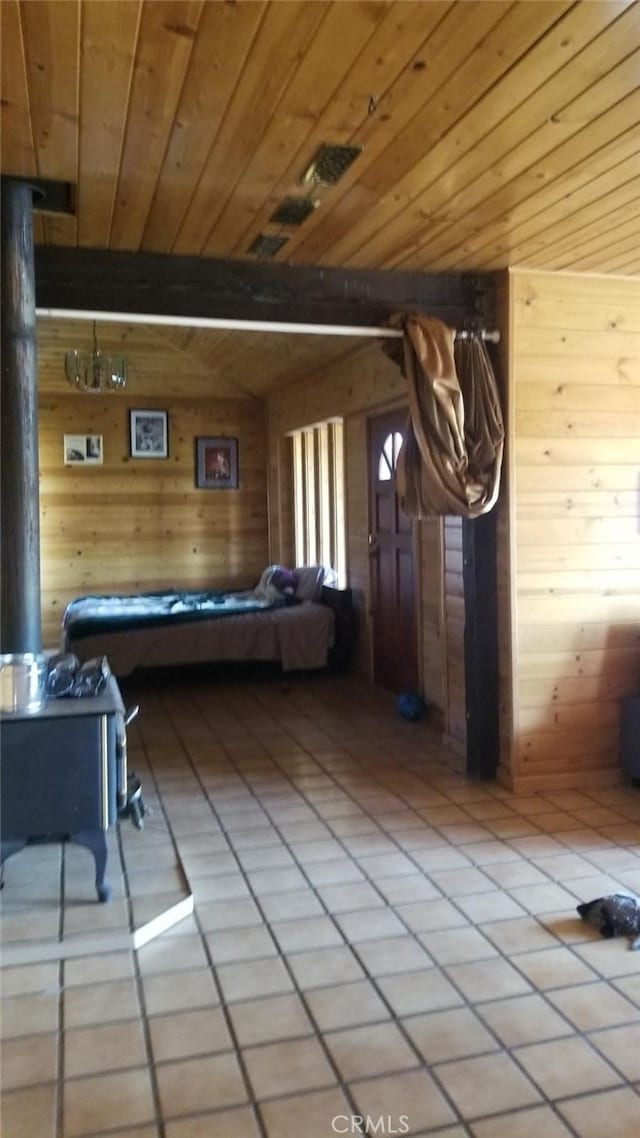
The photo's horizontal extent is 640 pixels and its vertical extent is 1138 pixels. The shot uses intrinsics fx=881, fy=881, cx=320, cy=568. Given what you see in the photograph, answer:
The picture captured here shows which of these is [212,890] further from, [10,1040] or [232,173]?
[232,173]

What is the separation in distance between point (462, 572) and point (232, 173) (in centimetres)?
224

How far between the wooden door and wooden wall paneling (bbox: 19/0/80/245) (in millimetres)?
2973

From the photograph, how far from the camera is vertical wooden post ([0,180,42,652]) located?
114 inches

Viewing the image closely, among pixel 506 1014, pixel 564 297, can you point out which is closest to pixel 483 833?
pixel 506 1014

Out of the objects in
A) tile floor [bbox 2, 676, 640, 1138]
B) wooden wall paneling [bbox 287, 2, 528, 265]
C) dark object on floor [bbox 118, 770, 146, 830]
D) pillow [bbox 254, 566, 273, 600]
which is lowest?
tile floor [bbox 2, 676, 640, 1138]

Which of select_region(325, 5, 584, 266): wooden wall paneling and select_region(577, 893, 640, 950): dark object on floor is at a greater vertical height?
select_region(325, 5, 584, 266): wooden wall paneling

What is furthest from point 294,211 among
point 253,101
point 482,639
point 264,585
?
point 264,585

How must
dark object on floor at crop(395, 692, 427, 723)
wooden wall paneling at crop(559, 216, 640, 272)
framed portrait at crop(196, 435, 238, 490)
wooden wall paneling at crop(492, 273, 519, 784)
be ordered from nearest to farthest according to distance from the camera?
wooden wall paneling at crop(559, 216, 640, 272)
wooden wall paneling at crop(492, 273, 519, 784)
dark object on floor at crop(395, 692, 427, 723)
framed portrait at crop(196, 435, 238, 490)

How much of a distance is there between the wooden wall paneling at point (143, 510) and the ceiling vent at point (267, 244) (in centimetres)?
501

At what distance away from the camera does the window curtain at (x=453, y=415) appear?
387 cm

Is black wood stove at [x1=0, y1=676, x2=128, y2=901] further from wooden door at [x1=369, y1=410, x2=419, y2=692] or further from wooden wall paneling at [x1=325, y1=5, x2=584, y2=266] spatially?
wooden door at [x1=369, y1=410, x2=419, y2=692]

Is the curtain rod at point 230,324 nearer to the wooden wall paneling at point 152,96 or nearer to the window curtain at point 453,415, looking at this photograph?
the window curtain at point 453,415

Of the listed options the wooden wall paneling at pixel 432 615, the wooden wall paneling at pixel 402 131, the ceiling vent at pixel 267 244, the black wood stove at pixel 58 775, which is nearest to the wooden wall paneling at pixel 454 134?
the wooden wall paneling at pixel 402 131

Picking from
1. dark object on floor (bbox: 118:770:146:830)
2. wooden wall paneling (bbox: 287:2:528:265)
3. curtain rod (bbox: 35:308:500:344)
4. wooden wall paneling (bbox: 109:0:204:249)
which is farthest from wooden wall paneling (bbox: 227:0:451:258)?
dark object on floor (bbox: 118:770:146:830)
